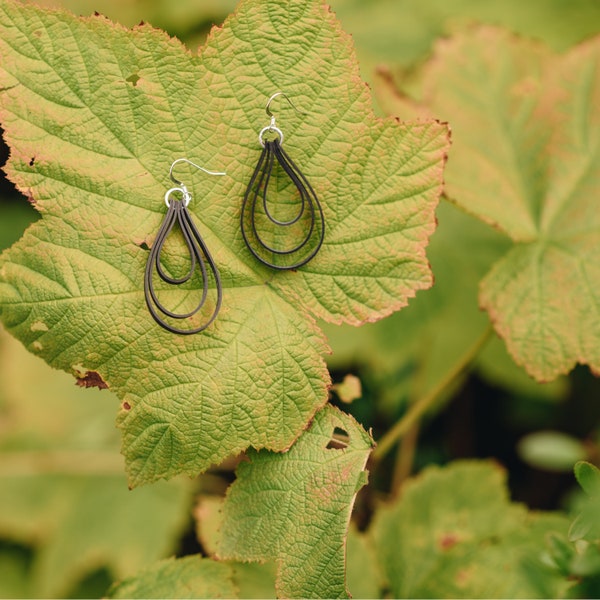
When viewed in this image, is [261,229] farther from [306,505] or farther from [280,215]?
[306,505]

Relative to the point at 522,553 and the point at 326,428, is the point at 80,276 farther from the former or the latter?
the point at 522,553

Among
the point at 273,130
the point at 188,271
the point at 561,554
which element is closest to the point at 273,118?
the point at 273,130

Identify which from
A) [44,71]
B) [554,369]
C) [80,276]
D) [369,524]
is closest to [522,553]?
[369,524]

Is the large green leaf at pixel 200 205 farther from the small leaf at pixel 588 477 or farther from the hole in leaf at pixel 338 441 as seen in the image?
the small leaf at pixel 588 477

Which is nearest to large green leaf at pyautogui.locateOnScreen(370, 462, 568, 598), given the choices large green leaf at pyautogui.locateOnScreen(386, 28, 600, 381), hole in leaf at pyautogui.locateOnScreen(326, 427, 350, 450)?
large green leaf at pyautogui.locateOnScreen(386, 28, 600, 381)

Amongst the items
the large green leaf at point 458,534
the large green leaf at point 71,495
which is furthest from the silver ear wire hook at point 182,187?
the large green leaf at point 71,495

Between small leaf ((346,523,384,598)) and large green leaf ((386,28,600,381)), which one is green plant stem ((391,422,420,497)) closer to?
small leaf ((346,523,384,598))
